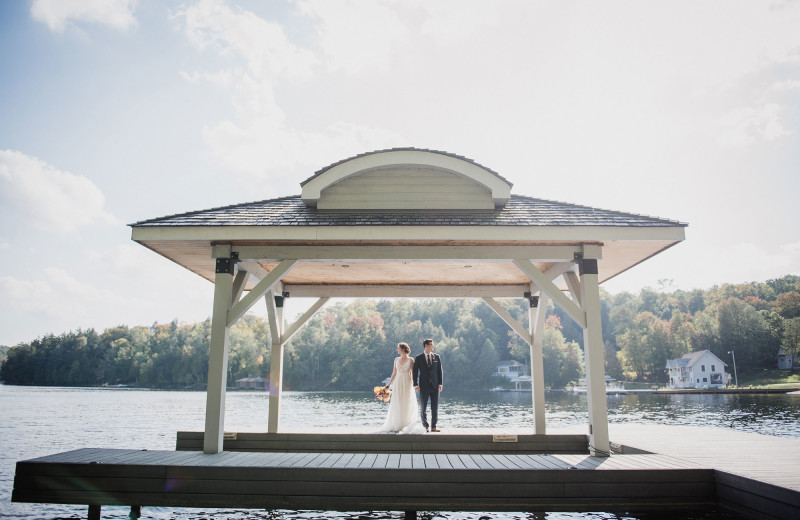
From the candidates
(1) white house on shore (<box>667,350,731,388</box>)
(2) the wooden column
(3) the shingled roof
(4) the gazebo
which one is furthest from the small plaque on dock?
(1) white house on shore (<box>667,350,731,388</box>)

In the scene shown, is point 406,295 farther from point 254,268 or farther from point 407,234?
point 407,234

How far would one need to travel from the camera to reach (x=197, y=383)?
66.9 meters

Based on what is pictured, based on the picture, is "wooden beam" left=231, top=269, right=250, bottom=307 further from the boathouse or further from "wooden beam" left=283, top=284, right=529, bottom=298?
"wooden beam" left=283, top=284, right=529, bottom=298

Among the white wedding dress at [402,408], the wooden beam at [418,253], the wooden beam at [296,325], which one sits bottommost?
the white wedding dress at [402,408]

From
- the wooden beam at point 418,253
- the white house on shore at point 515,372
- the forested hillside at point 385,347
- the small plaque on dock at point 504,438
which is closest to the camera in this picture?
the wooden beam at point 418,253

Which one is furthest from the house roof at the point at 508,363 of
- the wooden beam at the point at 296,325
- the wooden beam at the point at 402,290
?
the wooden beam at the point at 296,325

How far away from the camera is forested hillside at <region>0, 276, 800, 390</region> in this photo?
61250mm

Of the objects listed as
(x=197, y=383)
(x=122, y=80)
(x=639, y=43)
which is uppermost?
(x=122, y=80)

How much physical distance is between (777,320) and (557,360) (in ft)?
88.3

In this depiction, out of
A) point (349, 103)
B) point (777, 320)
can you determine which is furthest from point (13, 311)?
point (777, 320)

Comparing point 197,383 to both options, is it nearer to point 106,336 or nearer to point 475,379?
point 106,336

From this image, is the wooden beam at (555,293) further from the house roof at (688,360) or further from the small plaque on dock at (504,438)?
the house roof at (688,360)

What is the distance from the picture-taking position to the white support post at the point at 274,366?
834 cm

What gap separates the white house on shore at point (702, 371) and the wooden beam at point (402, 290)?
56966 mm
